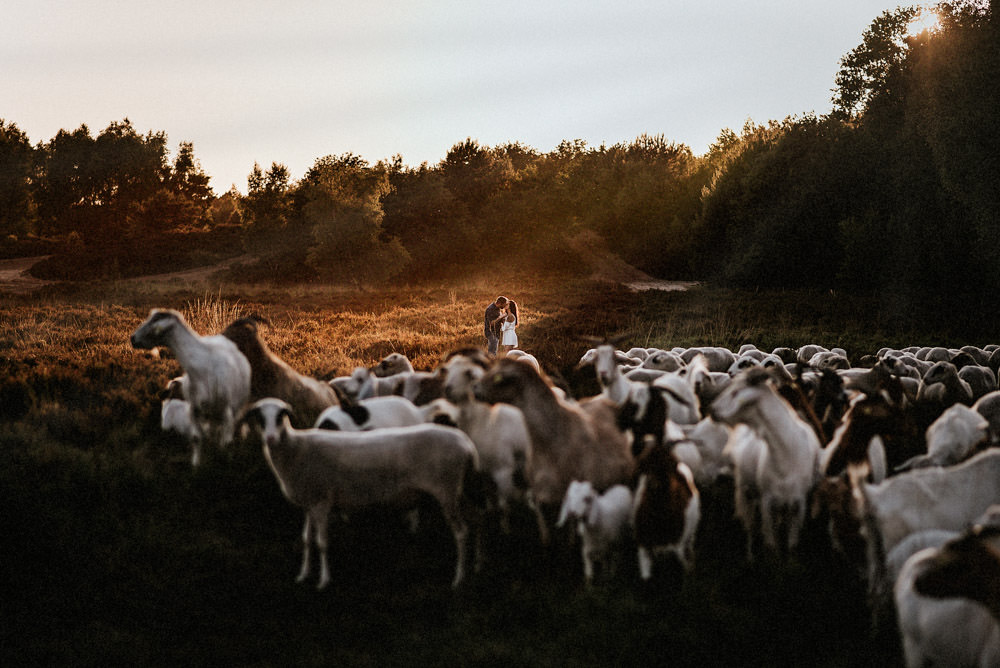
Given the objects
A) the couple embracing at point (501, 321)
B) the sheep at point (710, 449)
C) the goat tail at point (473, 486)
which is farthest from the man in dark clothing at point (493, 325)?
the goat tail at point (473, 486)

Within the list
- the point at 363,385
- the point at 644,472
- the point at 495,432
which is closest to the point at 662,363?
the point at 363,385

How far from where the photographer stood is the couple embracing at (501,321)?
16719 mm

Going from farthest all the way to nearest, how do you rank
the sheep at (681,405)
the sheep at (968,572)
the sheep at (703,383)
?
the sheep at (703,383) → the sheep at (681,405) → the sheep at (968,572)

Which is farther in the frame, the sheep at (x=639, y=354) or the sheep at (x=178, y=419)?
the sheep at (x=639, y=354)

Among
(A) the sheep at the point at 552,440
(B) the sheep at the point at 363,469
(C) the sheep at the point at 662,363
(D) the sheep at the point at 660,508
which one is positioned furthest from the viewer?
(C) the sheep at the point at 662,363

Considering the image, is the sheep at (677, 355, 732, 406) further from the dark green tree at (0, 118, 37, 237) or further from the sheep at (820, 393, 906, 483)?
the dark green tree at (0, 118, 37, 237)

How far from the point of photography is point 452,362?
8477 mm

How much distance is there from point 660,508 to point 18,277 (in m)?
50.5

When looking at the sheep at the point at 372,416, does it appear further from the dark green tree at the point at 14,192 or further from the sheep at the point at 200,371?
the dark green tree at the point at 14,192

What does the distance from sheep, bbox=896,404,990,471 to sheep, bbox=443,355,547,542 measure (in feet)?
13.4

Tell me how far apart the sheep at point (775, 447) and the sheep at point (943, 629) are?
7.72 feet

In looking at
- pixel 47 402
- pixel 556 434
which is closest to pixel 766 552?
pixel 556 434

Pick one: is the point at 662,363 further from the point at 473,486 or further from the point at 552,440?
the point at 473,486

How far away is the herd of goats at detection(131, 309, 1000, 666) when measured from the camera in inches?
233
